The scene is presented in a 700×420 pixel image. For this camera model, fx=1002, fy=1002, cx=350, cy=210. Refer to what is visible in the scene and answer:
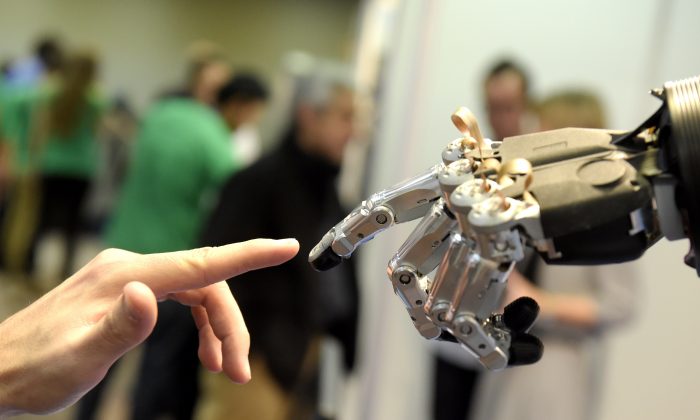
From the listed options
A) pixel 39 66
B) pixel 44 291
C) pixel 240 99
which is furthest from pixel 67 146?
pixel 44 291

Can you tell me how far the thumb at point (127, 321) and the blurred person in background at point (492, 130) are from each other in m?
1.52

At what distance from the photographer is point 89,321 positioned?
820 mm

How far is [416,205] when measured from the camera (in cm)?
96

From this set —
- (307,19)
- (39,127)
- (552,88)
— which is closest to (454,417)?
(552,88)

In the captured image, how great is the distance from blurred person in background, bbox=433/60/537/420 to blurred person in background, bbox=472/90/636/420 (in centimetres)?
11

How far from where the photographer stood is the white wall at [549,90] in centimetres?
223

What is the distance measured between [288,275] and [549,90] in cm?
81

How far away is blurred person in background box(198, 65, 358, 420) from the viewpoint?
6.95ft

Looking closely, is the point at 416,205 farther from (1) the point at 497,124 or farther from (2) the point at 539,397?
(1) the point at 497,124

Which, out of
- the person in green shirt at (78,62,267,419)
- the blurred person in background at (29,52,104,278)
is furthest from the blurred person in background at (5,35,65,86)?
the person in green shirt at (78,62,267,419)

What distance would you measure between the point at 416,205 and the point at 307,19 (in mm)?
7693

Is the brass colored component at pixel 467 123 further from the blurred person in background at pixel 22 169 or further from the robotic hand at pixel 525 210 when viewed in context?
the blurred person in background at pixel 22 169

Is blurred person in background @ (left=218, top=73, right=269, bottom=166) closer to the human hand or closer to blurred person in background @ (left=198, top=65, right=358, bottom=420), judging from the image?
blurred person in background @ (left=198, top=65, right=358, bottom=420)

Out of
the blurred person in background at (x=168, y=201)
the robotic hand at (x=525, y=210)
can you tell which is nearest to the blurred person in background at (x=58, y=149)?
the blurred person in background at (x=168, y=201)
